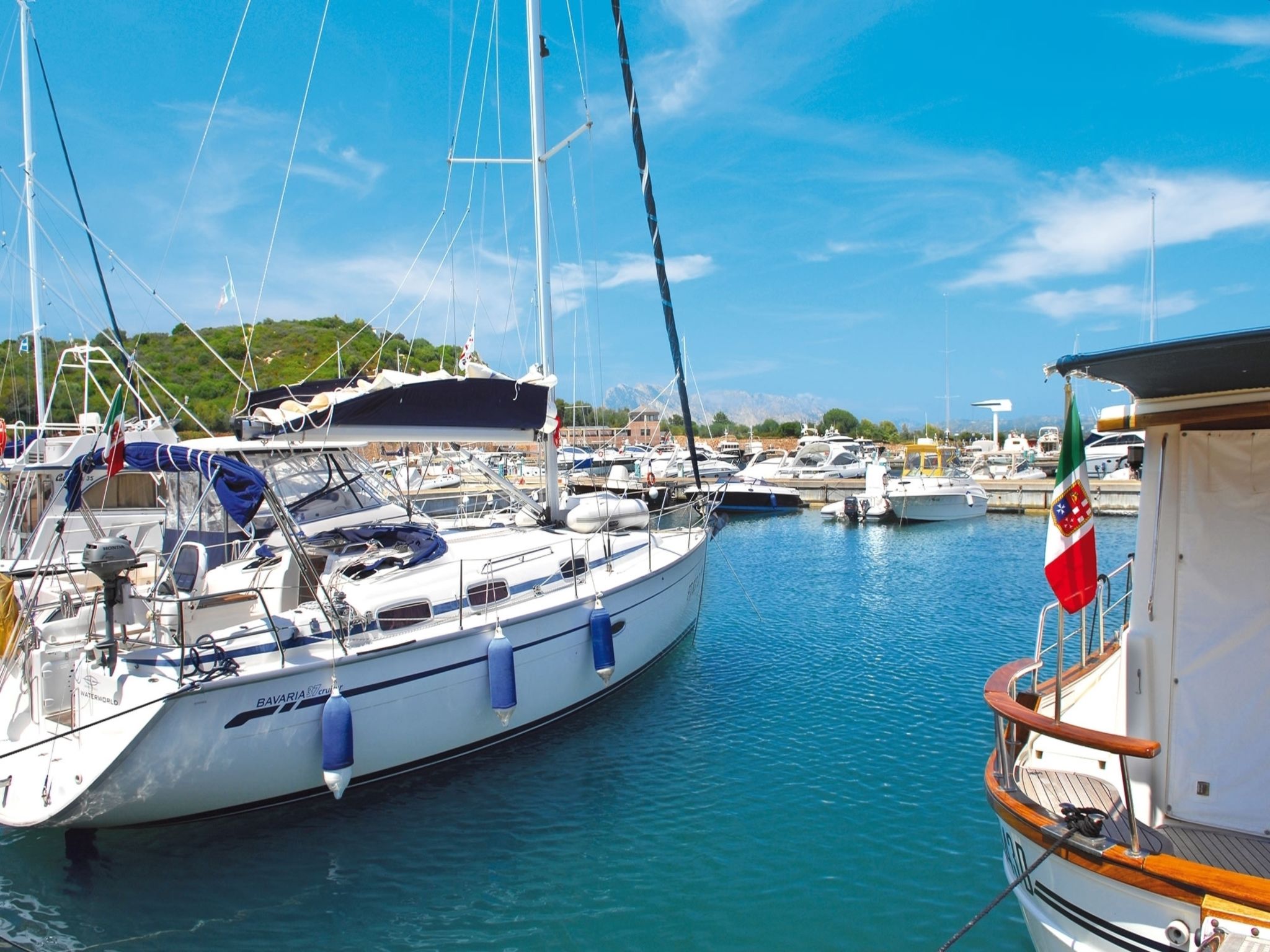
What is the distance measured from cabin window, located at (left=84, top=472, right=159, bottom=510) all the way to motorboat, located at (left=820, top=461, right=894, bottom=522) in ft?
94.8

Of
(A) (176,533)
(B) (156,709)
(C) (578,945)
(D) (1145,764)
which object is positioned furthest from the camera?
(A) (176,533)

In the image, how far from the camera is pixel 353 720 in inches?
315

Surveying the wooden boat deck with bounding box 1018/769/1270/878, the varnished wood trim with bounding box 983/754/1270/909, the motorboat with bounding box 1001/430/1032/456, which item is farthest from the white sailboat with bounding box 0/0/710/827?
the motorboat with bounding box 1001/430/1032/456

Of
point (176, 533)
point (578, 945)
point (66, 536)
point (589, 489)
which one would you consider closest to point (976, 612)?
A: point (578, 945)

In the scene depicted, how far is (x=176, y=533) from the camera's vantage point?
11.0 metres

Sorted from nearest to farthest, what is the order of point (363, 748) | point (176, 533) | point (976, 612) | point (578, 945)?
1. point (578, 945)
2. point (363, 748)
3. point (176, 533)
4. point (976, 612)

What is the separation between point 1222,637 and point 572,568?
7.34 metres

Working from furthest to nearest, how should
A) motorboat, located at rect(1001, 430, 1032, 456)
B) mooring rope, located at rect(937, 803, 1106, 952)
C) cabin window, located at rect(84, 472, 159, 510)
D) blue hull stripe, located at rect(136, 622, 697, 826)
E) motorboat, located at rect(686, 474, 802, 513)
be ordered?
1. motorboat, located at rect(1001, 430, 1032, 456)
2. motorboat, located at rect(686, 474, 802, 513)
3. cabin window, located at rect(84, 472, 159, 510)
4. blue hull stripe, located at rect(136, 622, 697, 826)
5. mooring rope, located at rect(937, 803, 1106, 952)

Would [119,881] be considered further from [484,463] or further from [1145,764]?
[1145,764]

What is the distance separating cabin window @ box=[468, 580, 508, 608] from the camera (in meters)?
9.56

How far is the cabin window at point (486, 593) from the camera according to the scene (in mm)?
9562

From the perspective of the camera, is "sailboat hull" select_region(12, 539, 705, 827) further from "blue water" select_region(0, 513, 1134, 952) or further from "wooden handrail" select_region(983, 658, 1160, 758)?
"wooden handrail" select_region(983, 658, 1160, 758)

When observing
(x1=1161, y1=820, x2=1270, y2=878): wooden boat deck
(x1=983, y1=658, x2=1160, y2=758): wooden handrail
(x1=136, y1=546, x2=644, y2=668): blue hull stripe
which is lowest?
(x1=1161, y1=820, x2=1270, y2=878): wooden boat deck

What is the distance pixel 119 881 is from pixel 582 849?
4073 mm
